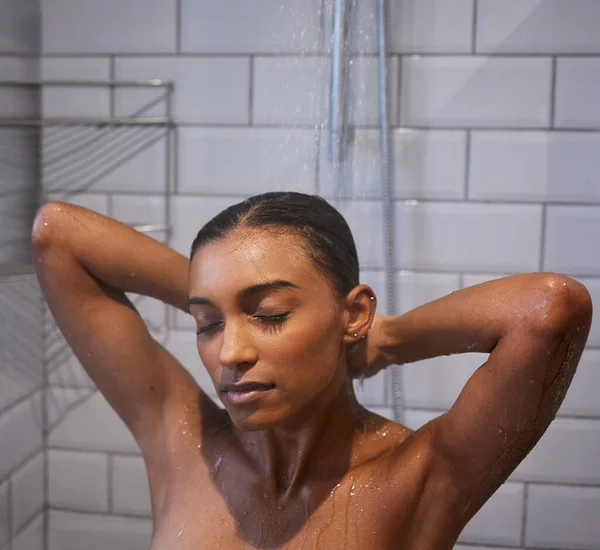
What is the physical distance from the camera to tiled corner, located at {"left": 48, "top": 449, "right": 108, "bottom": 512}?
1.07 m

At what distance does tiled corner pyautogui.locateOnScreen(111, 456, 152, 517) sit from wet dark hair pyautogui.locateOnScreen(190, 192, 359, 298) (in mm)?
580

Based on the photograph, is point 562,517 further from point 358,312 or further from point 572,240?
point 358,312

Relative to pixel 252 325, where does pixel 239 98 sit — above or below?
above

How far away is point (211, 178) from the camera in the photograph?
3.27ft

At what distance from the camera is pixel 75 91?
3.40ft

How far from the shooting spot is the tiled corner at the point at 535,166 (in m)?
0.92

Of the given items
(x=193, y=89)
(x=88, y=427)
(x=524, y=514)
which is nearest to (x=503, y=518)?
(x=524, y=514)

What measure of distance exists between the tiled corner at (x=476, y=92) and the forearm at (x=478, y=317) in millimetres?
400

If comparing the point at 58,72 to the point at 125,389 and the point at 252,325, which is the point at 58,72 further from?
the point at 252,325

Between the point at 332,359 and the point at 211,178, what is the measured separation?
1.59 feet

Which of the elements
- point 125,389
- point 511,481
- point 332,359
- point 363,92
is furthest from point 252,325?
point 511,481

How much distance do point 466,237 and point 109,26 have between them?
577mm

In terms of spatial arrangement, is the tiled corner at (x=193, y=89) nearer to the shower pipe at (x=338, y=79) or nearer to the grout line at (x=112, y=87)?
the grout line at (x=112, y=87)

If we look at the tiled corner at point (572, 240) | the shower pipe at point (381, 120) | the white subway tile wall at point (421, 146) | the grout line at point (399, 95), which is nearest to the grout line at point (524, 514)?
the white subway tile wall at point (421, 146)
